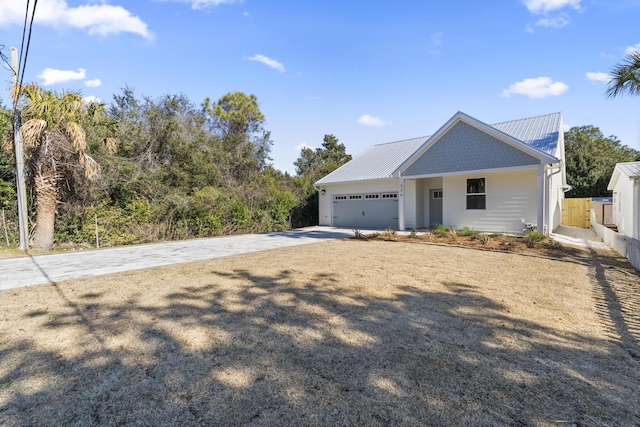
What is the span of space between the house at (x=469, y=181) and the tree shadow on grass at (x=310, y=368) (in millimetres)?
8879

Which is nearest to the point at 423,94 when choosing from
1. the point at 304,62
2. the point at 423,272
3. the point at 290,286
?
the point at 304,62

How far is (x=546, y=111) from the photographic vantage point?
15094 millimetres

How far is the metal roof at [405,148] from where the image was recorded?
43.1 feet

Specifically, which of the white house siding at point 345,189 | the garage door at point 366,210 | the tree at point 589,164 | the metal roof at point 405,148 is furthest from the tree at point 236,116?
the tree at point 589,164

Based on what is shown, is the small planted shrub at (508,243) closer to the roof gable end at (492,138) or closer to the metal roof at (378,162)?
the roof gable end at (492,138)

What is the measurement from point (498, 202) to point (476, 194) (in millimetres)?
930

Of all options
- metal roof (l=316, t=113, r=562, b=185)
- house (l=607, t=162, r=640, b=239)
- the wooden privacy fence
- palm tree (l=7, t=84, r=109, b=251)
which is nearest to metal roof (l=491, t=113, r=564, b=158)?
metal roof (l=316, t=113, r=562, b=185)

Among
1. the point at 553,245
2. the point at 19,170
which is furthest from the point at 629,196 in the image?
the point at 19,170

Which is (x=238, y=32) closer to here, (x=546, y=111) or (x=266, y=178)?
(x=266, y=178)

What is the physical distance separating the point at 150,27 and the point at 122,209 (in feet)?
21.1

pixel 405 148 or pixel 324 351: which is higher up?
pixel 405 148

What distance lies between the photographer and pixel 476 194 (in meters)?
13.6

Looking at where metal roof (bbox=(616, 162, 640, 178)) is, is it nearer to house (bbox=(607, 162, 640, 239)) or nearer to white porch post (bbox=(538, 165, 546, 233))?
house (bbox=(607, 162, 640, 239))

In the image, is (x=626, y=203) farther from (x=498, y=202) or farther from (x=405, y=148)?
(x=405, y=148)
